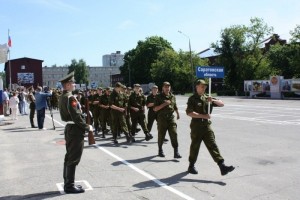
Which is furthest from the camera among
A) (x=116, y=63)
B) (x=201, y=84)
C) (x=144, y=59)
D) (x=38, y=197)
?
(x=116, y=63)

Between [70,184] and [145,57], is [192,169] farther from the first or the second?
[145,57]

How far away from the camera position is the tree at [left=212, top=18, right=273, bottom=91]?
65.8 m

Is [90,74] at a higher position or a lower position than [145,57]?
lower

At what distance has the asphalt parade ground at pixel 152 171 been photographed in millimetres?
6199

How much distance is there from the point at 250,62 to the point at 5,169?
201 ft

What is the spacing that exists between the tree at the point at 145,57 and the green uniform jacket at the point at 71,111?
84.6 metres

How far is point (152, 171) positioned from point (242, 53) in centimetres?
6220

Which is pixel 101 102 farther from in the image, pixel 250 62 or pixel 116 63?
pixel 116 63

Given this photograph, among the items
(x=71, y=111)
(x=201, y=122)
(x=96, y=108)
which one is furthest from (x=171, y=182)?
(x=96, y=108)

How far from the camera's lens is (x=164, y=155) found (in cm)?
942

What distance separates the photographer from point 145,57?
9219 centimetres

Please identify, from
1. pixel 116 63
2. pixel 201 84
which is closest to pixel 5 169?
pixel 201 84

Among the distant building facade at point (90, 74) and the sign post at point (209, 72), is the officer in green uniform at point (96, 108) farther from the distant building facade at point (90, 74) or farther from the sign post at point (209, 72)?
the distant building facade at point (90, 74)

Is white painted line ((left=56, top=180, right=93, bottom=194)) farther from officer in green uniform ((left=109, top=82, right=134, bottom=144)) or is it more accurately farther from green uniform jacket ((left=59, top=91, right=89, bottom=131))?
officer in green uniform ((left=109, top=82, right=134, bottom=144))
